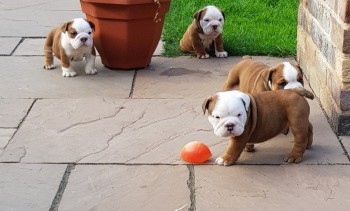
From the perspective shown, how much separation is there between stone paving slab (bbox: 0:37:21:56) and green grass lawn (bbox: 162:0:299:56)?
1.55 m

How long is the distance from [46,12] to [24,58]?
6.73 ft

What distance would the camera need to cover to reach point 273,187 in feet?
14.3

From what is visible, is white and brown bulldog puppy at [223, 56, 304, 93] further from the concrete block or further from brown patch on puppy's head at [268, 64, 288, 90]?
the concrete block

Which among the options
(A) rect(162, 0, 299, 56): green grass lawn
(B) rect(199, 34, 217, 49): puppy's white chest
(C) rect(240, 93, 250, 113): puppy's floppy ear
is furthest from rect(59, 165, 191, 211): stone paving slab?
(A) rect(162, 0, 299, 56): green grass lawn

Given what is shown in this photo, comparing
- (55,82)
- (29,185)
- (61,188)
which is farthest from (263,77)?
(55,82)

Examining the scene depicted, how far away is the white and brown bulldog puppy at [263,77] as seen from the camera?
4984mm

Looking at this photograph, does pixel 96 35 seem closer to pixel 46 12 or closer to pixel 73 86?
pixel 73 86

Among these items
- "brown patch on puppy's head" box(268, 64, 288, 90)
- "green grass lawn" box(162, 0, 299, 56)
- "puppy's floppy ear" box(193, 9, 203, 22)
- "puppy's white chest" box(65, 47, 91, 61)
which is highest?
"brown patch on puppy's head" box(268, 64, 288, 90)

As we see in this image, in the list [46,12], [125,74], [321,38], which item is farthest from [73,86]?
[46,12]

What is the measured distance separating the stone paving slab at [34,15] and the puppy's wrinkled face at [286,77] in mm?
3616

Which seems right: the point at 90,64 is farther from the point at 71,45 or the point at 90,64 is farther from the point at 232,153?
the point at 232,153

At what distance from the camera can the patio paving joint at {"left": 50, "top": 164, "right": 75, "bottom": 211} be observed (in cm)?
418

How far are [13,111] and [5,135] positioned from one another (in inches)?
19.4

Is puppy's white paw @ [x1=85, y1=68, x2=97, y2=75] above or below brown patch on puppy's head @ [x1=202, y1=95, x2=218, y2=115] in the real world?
below
